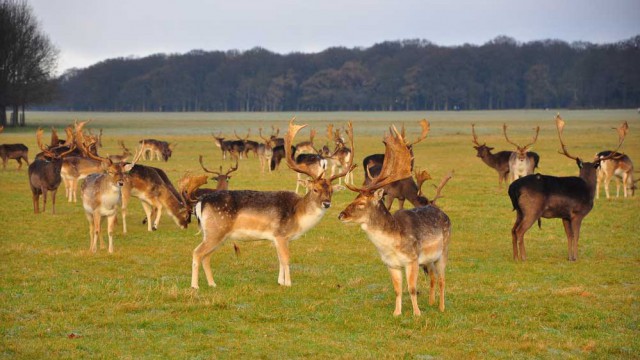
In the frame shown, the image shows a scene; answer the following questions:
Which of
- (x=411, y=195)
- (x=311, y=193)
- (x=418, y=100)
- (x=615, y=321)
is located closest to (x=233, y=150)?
(x=411, y=195)

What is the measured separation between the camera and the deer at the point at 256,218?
10.8m

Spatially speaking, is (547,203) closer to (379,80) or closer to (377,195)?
(377,195)

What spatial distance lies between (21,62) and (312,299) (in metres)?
70.2

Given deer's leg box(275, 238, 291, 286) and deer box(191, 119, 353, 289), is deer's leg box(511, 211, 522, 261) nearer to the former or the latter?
deer box(191, 119, 353, 289)

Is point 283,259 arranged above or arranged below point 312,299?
above

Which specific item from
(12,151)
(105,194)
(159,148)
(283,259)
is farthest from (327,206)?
(159,148)

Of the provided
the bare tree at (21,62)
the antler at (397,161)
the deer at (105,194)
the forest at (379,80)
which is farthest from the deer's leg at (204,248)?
the forest at (379,80)

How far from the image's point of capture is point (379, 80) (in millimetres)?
162625

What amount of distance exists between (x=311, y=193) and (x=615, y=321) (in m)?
4.32

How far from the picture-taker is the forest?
148 metres

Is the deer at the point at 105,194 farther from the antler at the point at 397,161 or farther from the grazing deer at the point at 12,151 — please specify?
the grazing deer at the point at 12,151

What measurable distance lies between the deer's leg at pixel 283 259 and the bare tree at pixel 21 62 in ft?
216

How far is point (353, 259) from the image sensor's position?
526 inches

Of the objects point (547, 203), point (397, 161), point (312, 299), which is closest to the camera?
point (312, 299)
